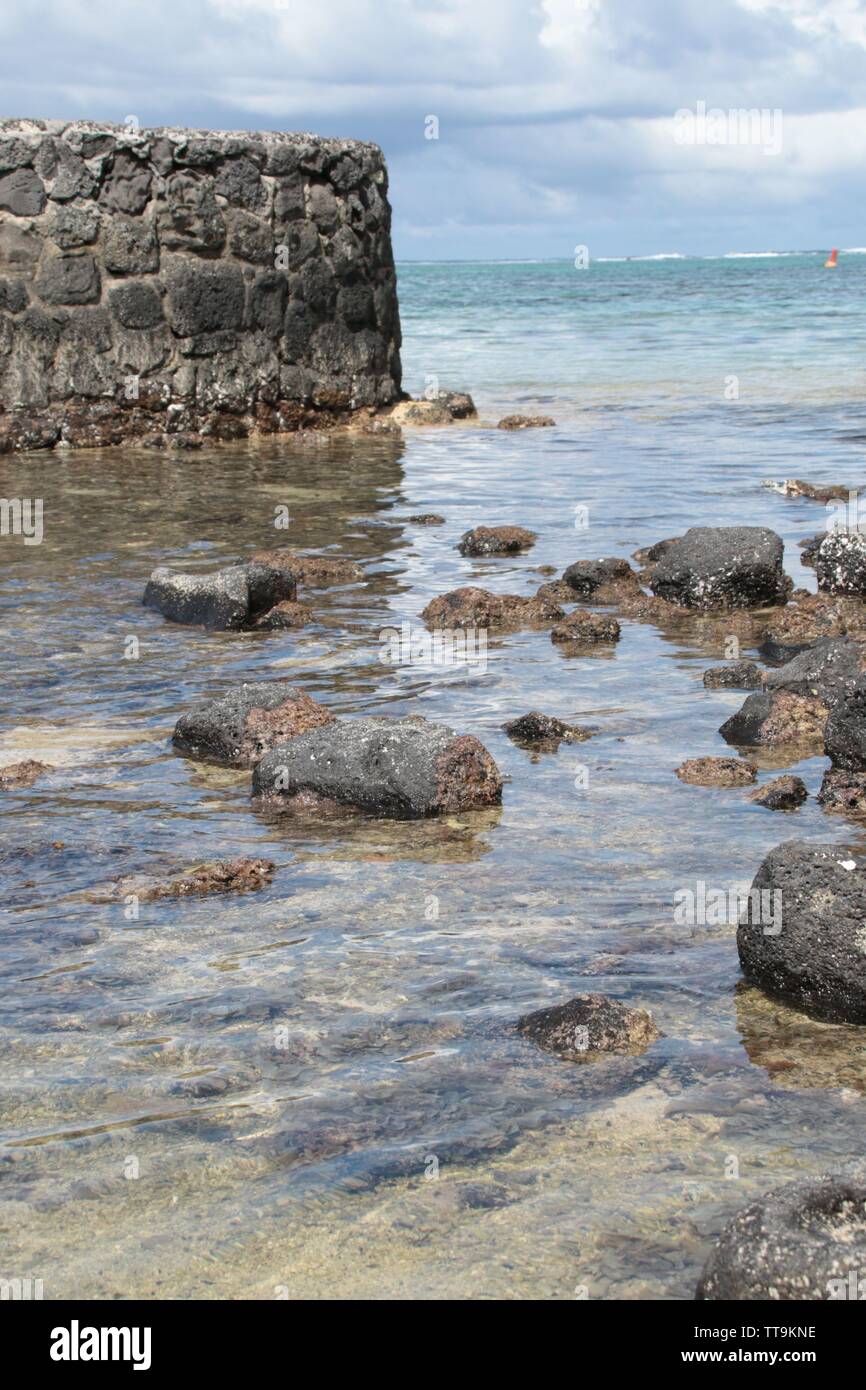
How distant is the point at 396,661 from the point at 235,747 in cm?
162

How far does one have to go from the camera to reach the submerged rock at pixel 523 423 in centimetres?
1634

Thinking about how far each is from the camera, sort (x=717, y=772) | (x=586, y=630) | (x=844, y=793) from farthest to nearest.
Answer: (x=586, y=630) → (x=717, y=772) → (x=844, y=793)

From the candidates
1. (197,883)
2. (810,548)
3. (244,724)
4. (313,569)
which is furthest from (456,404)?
(197,883)

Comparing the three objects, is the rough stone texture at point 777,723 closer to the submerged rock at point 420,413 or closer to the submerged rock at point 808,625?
the submerged rock at point 808,625

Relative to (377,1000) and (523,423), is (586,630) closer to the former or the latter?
(377,1000)

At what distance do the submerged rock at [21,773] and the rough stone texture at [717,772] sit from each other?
2.19 meters

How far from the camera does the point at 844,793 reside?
206 inches

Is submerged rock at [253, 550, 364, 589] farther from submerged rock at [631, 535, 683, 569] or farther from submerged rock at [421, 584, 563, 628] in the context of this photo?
submerged rock at [631, 535, 683, 569]

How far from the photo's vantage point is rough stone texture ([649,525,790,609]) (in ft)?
27.5

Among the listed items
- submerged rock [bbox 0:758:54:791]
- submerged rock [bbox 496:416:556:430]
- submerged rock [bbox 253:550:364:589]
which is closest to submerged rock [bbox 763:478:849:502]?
submerged rock [bbox 253:550:364:589]

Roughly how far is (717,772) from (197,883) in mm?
1877

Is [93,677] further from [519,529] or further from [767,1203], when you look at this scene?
[767,1203]

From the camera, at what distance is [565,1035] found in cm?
362

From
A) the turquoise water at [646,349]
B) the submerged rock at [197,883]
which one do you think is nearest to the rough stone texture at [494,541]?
the submerged rock at [197,883]
